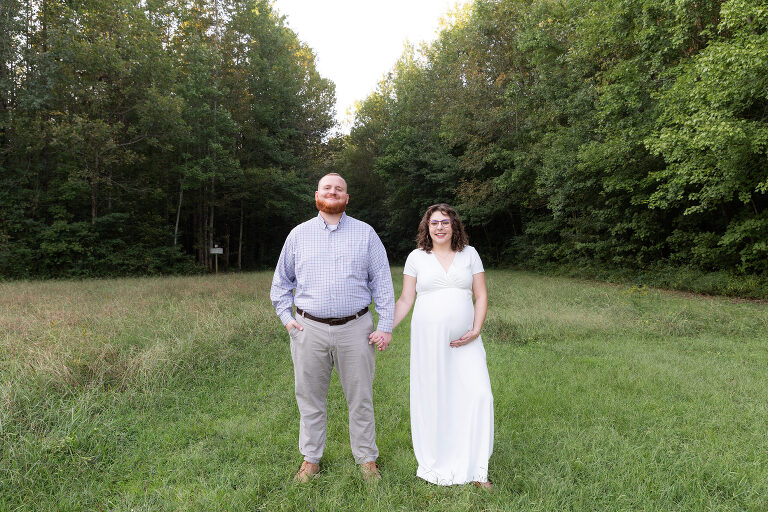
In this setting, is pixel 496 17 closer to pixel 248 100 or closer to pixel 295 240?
pixel 248 100

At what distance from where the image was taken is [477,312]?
3008 millimetres

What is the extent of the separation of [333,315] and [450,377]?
3.13ft

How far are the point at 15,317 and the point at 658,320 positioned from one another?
11658 mm

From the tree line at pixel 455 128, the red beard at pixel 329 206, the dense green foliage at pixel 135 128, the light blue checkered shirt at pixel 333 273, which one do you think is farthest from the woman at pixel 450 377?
the dense green foliage at pixel 135 128

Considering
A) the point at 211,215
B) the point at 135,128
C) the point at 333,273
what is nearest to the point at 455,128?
the point at 211,215

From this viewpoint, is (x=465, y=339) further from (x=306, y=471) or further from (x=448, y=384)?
A: (x=306, y=471)

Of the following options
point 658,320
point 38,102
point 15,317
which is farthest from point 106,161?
point 658,320

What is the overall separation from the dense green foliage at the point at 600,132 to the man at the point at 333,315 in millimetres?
10223

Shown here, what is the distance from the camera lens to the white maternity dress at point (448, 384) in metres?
2.93

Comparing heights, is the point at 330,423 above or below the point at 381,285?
below

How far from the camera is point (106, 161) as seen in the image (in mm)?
17078

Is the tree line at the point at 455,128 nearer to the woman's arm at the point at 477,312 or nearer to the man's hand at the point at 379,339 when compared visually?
the woman's arm at the point at 477,312

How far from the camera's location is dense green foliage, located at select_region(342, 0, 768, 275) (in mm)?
10391

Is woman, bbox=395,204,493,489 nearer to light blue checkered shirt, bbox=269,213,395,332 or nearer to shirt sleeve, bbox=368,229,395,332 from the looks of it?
shirt sleeve, bbox=368,229,395,332
